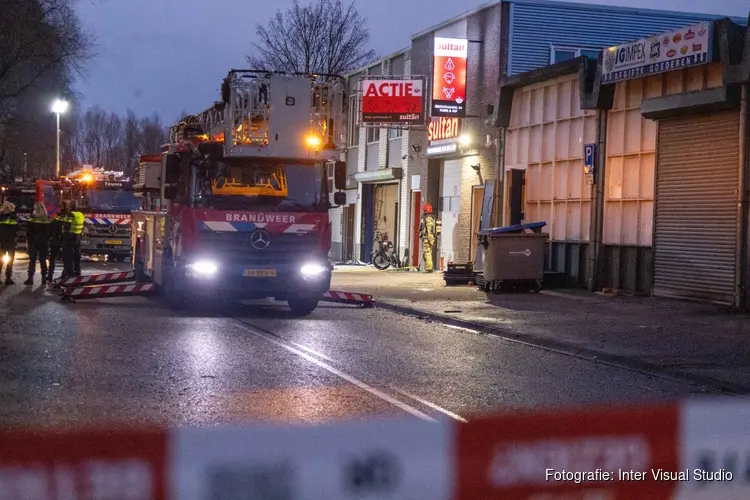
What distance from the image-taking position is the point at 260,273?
685 inches

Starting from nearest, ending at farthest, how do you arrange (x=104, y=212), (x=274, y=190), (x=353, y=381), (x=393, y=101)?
(x=353, y=381) < (x=274, y=190) < (x=393, y=101) < (x=104, y=212)

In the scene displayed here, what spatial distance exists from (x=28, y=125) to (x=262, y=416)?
2072 inches

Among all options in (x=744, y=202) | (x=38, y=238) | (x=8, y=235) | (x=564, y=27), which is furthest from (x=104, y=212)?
(x=744, y=202)

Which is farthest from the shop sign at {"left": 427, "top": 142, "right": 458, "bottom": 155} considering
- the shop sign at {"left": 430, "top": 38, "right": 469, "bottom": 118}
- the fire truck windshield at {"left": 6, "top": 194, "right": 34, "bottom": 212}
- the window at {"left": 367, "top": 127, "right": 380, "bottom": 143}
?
the fire truck windshield at {"left": 6, "top": 194, "right": 34, "bottom": 212}

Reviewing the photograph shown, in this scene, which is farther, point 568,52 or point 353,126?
point 353,126

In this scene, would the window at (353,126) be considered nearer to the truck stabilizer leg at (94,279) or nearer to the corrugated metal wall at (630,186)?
the corrugated metal wall at (630,186)

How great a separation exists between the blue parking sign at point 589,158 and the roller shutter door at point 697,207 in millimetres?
2085

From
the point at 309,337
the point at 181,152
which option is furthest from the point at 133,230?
the point at 309,337

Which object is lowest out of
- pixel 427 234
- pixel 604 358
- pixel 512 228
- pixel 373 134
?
pixel 604 358

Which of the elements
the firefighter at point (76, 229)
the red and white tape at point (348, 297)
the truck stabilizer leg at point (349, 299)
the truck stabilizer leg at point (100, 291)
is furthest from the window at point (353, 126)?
the truck stabilizer leg at point (100, 291)

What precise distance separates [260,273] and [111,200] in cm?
2060

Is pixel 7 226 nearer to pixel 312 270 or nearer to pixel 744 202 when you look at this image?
pixel 312 270

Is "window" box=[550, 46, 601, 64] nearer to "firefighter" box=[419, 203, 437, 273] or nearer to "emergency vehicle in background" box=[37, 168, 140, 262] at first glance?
"firefighter" box=[419, 203, 437, 273]

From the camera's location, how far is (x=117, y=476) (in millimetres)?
6527
